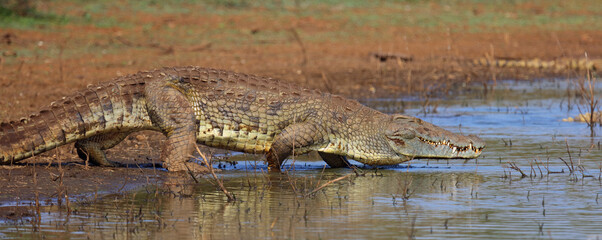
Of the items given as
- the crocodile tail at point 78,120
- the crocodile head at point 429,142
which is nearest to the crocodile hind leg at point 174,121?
the crocodile tail at point 78,120

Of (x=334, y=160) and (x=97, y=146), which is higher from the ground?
(x=97, y=146)

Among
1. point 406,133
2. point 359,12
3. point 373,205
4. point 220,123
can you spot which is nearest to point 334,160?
point 406,133

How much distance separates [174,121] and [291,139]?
3.28 feet

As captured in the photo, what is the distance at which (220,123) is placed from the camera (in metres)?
7.73

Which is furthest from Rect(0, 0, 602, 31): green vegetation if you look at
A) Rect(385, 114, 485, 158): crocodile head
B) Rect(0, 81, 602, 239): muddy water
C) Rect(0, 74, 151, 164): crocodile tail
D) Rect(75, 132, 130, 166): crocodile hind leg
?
Rect(385, 114, 485, 158): crocodile head

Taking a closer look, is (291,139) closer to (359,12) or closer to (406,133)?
(406,133)

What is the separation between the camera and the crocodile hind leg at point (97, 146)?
7.82 meters

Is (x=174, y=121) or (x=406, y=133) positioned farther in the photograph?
(x=406, y=133)

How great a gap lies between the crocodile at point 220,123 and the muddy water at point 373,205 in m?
→ 0.25

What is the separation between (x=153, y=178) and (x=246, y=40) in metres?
12.8

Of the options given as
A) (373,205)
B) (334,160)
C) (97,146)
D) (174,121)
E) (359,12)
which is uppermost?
(359,12)

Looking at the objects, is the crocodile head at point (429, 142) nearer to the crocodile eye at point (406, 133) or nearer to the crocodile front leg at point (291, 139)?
the crocodile eye at point (406, 133)

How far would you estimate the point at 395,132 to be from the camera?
799cm

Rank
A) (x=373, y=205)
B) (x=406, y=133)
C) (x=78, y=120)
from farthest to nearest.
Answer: (x=406, y=133)
(x=78, y=120)
(x=373, y=205)
